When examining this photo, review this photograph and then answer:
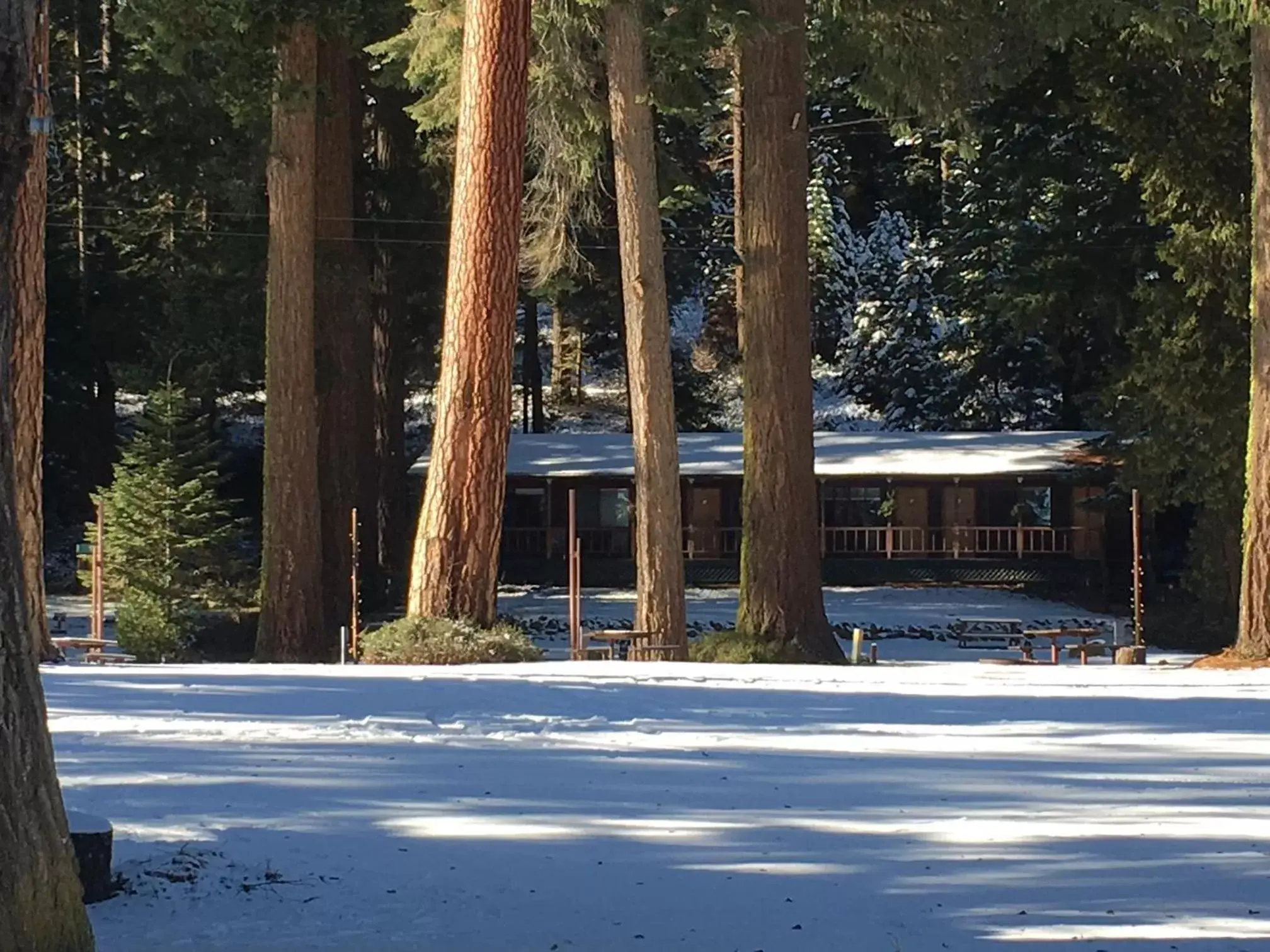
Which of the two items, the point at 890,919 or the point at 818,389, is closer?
the point at 890,919

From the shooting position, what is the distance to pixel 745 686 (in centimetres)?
1312

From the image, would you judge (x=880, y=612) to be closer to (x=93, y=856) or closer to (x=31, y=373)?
(x=31, y=373)

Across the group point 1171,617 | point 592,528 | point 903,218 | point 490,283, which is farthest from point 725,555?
point 490,283

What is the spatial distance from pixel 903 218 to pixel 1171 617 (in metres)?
28.1

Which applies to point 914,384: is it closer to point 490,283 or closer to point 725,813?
point 490,283

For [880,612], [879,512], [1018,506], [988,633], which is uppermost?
[1018,506]

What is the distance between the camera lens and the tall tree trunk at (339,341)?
3066cm

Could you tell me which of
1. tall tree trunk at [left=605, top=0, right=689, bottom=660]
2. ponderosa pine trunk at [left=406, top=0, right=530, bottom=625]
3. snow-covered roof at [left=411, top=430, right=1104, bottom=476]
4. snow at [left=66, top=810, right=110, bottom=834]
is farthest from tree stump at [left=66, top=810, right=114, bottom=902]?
snow-covered roof at [left=411, top=430, right=1104, bottom=476]

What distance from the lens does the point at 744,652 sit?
22312 millimetres

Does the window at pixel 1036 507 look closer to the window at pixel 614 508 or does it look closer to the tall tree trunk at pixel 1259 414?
the window at pixel 614 508

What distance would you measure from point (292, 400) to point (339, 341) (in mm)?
5358

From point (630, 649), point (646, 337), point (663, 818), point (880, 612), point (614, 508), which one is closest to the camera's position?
point (663, 818)

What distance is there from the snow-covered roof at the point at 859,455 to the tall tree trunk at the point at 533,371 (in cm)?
505

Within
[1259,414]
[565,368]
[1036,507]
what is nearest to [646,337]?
[1259,414]
